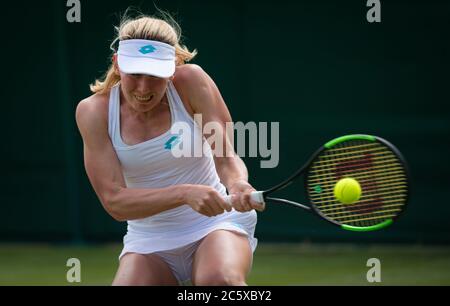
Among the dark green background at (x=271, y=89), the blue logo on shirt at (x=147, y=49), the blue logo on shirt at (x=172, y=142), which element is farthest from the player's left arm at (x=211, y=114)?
the dark green background at (x=271, y=89)

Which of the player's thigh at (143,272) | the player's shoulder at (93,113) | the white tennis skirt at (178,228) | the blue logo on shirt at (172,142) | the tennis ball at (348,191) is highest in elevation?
the player's shoulder at (93,113)

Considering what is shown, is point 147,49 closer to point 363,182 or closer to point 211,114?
point 211,114

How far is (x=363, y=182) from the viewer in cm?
362

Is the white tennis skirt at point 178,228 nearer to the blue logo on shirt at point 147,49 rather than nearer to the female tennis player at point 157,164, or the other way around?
the female tennis player at point 157,164

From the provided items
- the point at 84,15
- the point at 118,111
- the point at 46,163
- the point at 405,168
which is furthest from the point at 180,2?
the point at 405,168

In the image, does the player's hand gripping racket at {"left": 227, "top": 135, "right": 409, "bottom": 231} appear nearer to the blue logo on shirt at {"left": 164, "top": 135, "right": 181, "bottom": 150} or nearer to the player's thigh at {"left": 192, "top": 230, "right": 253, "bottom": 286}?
the player's thigh at {"left": 192, "top": 230, "right": 253, "bottom": 286}

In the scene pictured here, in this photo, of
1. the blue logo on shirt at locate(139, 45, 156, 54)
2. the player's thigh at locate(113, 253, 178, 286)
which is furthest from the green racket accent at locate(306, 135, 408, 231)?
the blue logo on shirt at locate(139, 45, 156, 54)

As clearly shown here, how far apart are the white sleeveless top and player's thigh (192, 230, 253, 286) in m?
0.06

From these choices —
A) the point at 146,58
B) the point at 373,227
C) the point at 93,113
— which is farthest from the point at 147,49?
the point at 373,227

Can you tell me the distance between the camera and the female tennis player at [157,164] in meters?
3.55

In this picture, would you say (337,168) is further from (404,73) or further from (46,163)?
(46,163)

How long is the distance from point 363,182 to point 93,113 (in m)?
1.08

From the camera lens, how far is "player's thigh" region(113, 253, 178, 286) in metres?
3.54

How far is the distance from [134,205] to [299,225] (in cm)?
374
